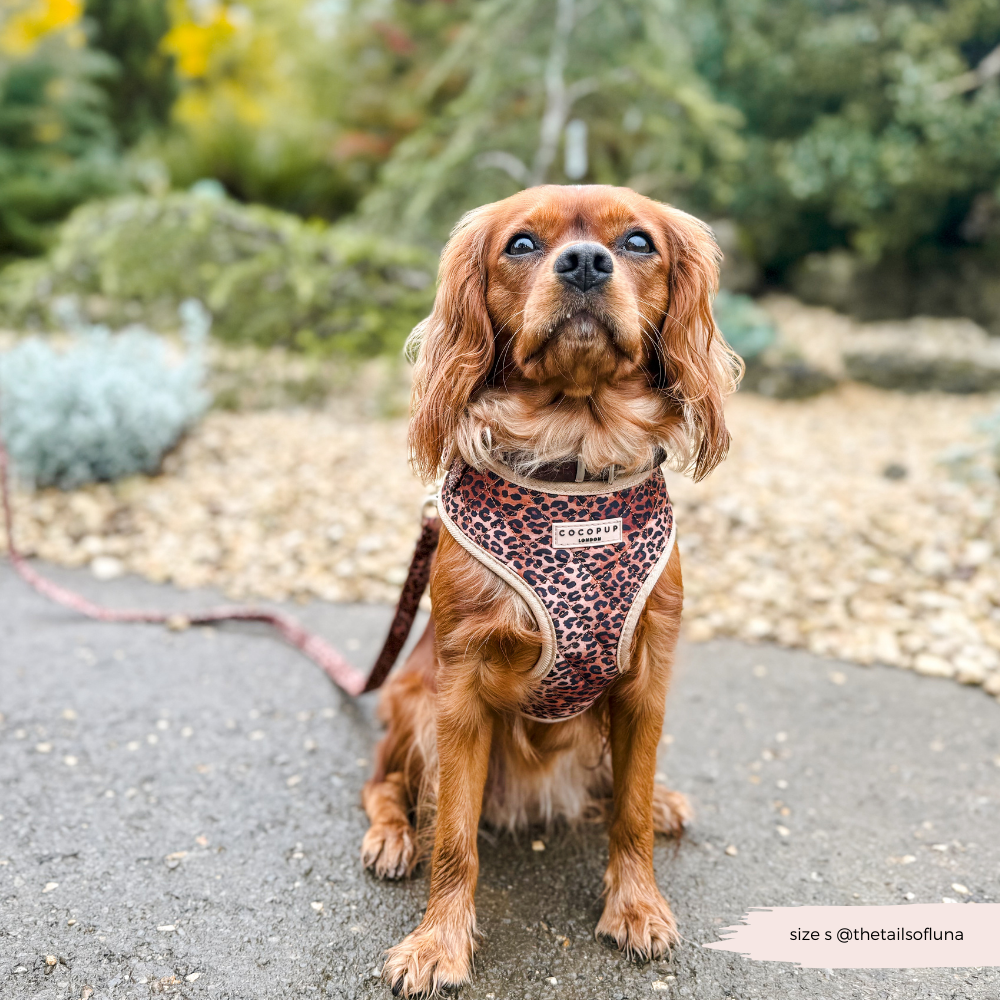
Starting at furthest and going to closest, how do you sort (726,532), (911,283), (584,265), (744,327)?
1. (911,283)
2. (744,327)
3. (726,532)
4. (584,265)

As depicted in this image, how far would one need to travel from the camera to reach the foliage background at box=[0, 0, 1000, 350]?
6930mm

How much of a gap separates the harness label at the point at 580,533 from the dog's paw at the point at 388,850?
985 mm

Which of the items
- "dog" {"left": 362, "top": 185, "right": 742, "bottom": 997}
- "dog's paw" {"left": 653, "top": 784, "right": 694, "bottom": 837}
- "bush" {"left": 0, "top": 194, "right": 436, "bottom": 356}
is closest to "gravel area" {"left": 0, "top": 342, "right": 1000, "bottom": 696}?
"bush" {"left": 0, "top": 194, "right": 436, "bottom": 356}

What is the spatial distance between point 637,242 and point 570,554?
0.72 metres

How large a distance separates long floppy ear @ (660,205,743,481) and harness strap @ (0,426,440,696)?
2.56 feet

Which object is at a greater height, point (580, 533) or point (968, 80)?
point (968, 80)

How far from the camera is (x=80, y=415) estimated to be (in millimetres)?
4859

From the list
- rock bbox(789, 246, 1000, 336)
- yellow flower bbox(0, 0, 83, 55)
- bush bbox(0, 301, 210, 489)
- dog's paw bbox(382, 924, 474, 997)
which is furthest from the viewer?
yellow flower bbox(0, 0, 83, 55)

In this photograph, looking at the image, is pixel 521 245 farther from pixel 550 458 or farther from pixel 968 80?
pixel 968 80

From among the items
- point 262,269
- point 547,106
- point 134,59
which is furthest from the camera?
point 134,59

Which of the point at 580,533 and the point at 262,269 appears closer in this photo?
the point at 580,533

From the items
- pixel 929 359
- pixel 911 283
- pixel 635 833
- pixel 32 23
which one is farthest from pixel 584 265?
pixel 32 23

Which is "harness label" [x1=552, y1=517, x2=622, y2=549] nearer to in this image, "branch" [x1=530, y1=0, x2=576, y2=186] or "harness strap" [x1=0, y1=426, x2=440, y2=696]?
"harness strap" [x1=0, y1=426, x2=440, y2=696]

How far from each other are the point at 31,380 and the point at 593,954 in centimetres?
457
